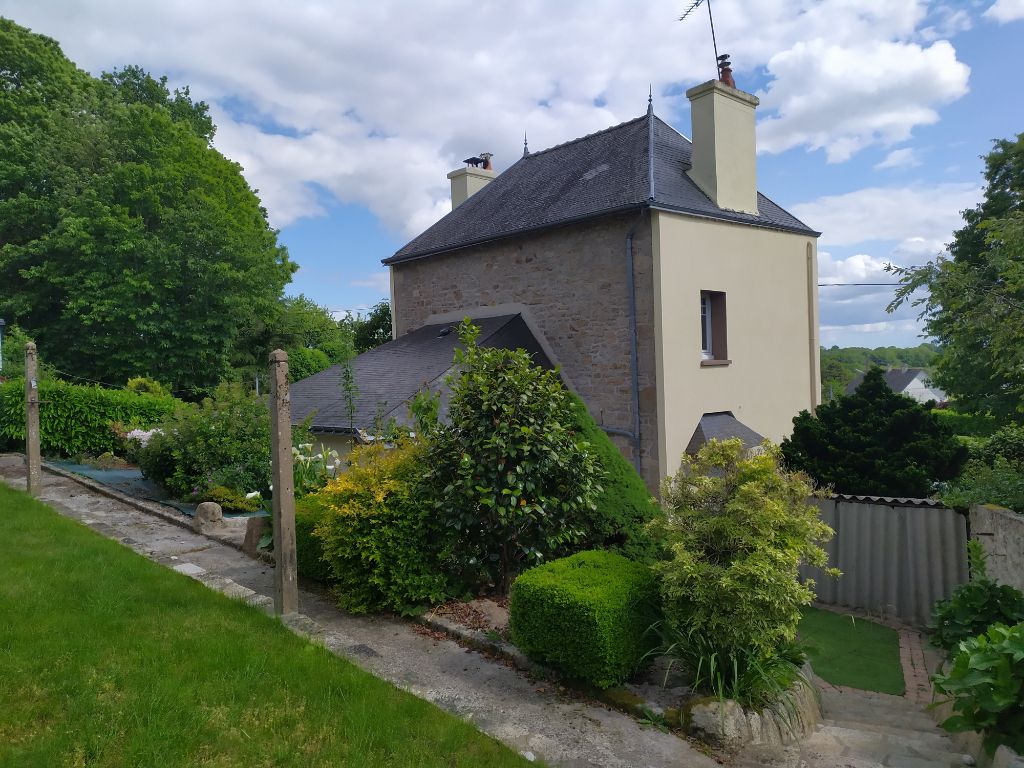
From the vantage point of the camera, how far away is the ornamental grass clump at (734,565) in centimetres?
434

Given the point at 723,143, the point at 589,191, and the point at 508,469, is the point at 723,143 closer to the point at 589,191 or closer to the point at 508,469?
the point at 589,191

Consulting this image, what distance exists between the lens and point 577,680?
4719mm

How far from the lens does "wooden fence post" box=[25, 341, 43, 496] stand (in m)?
10.7

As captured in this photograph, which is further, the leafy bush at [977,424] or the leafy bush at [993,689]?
the leafy bush at [977,424]

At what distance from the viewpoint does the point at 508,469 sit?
231 inches

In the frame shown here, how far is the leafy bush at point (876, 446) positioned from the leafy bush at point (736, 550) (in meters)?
5.04

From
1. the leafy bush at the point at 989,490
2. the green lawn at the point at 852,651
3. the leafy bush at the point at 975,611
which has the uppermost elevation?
the leafy bush at the point at 989,490

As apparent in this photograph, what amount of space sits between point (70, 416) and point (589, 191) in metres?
12.8

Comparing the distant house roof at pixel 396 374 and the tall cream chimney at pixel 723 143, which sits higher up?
the tall cream chimney at pixel 723 143

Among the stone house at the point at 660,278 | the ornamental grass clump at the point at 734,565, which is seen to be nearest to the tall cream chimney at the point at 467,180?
the stone house at the point at 660,278

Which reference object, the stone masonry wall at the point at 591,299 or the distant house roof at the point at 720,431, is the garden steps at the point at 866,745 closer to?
the stone masonry wall at the point at 591,299

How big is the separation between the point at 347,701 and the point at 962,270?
333 inches

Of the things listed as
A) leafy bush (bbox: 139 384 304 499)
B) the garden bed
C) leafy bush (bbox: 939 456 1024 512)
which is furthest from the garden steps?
leafy bush (bbox: 139 384 304 499)

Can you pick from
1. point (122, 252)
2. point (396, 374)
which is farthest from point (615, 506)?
point (122, 252)
